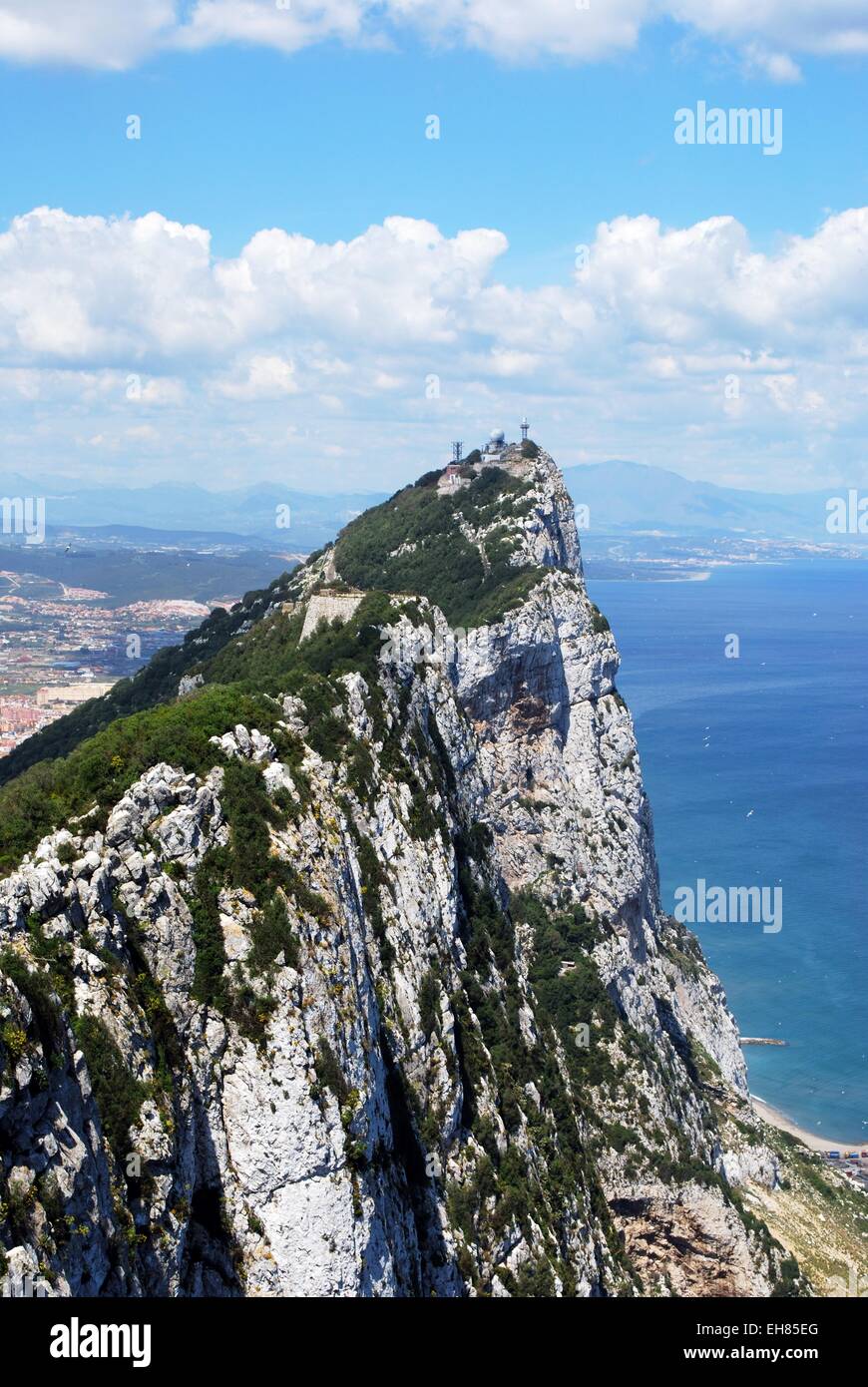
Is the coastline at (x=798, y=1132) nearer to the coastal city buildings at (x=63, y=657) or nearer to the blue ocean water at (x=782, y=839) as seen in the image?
the blue ocean water at (x=782, y=839)

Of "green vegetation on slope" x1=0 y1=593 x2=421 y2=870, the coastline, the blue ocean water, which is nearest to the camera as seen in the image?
"green vegetation on slope" x1=0 y1=593 x2=421 y2=870

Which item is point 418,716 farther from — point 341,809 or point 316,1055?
point 316,1055

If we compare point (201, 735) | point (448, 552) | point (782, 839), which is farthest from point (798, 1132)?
point (201, 735)

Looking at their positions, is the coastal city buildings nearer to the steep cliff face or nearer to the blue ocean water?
the steep cliff face

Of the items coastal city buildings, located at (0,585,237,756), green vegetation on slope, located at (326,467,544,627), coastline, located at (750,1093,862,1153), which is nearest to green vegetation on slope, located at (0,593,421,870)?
green vegetation on slope, located at (326,467,544,627)
